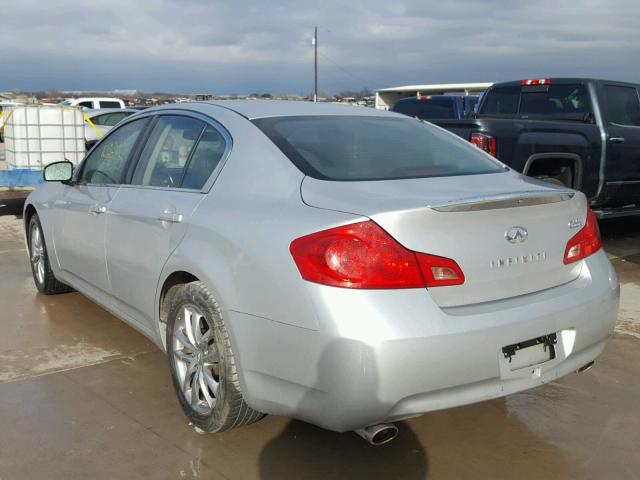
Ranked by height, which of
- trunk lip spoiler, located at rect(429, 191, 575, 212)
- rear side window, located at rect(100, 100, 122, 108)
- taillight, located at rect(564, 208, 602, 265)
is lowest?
taillight, located at rect(564, 208, 602, 265)

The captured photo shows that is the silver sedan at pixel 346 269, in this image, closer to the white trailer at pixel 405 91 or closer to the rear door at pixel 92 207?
the rear door at pixel 92 207

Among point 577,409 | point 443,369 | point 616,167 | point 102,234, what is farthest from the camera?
point 616,167

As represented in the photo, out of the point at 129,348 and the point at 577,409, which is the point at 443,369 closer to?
the point at 577,409

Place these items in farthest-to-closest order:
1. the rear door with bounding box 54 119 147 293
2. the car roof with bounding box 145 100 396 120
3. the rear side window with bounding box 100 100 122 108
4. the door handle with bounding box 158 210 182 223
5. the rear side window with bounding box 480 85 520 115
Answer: the rear side window with bounding box 100 100 122 108 < the rear side window with bounding box 480 85 520 115 < the rear door with bounding box 54 119 147 293 < the car roof with bounding box 145 100 396 120 < the door handle with bounding box 158 210 182 223


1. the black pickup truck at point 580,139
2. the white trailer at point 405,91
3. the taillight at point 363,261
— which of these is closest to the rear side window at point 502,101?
the black pickup truck at point 580,139

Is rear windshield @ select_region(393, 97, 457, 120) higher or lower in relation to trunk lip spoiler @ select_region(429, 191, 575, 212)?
higher

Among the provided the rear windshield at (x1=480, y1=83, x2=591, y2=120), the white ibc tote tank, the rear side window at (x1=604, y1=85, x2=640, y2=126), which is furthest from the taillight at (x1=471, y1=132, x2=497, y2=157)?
the white ibc tote tank

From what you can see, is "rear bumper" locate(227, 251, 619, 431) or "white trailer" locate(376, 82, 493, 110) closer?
"rear bumper" locate(227, 251, 619, 431)

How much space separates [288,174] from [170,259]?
31.3 inches

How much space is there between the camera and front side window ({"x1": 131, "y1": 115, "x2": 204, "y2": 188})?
3676mm

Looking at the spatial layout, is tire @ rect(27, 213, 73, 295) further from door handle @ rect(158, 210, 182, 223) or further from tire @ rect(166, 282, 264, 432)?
tire @ rect(166, 282, 264, 432)

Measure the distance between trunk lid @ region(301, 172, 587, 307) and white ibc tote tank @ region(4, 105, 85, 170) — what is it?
826cm

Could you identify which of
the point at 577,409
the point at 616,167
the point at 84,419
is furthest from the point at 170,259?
the point at 616,167

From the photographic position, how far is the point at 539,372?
2.87 metres
